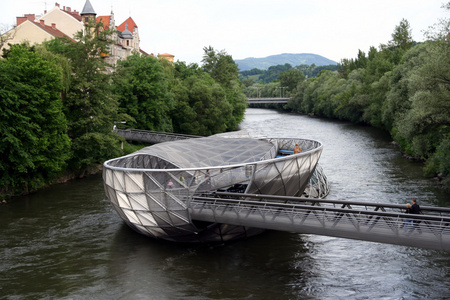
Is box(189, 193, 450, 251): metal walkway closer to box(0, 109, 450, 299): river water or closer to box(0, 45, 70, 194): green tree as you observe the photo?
box(0, 109, 450, 299): river water

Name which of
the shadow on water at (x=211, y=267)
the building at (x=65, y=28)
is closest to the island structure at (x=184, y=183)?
the shadow on water at (x=211, y=267)

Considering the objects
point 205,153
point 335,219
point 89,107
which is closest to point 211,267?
point 335,219

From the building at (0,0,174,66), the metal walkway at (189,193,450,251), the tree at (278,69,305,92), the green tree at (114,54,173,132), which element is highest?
the building at (0,0,174,66)

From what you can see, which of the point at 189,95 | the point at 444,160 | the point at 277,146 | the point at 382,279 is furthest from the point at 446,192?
the point at 189,95

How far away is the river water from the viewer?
1909 cm

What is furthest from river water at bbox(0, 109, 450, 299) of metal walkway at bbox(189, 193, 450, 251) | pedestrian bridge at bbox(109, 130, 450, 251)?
metal walkway at bbox(189, 193, 450, 251)

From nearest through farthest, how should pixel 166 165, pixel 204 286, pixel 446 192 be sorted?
1. pixel 204 286
2. pixel 166 165
3. pixel 446 192

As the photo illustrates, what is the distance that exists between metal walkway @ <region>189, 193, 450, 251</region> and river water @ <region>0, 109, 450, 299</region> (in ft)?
6.87

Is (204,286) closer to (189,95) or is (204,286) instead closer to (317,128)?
(189,95)

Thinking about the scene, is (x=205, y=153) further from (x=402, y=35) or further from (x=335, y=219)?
(x=402, y=35)

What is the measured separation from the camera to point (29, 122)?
3494 cm

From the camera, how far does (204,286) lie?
1958 cm

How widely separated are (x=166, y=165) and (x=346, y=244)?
10.5m

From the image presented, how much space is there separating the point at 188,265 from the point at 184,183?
3951 mm
